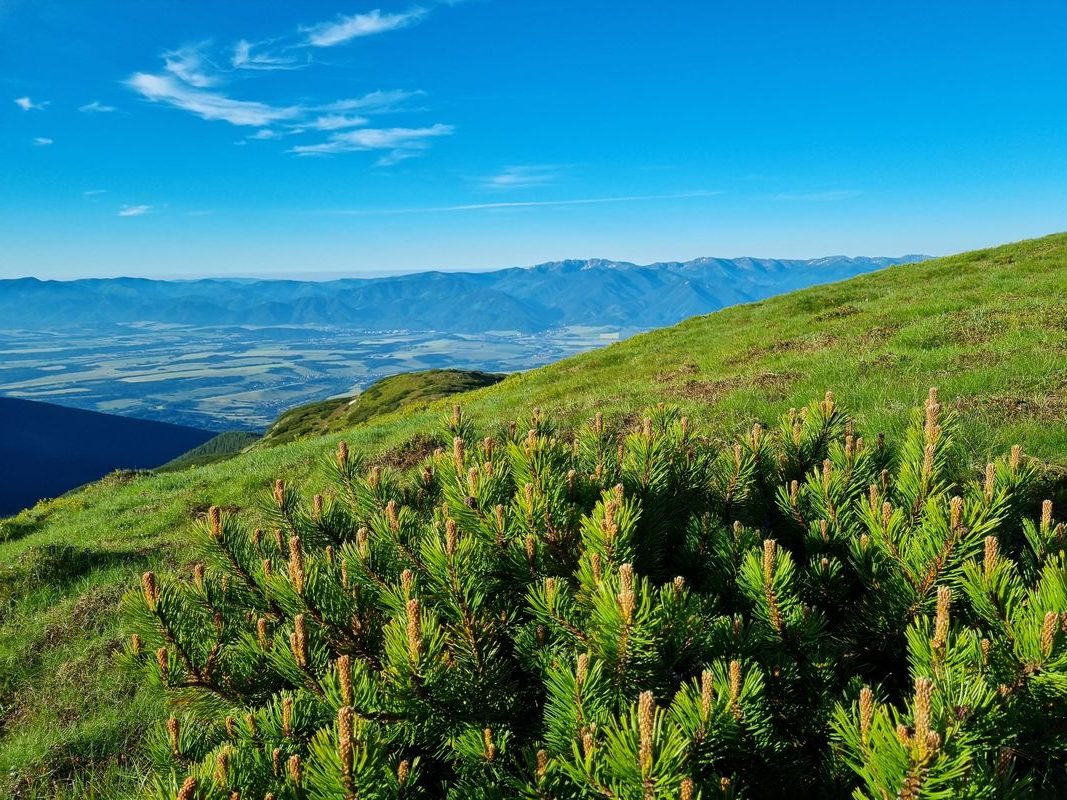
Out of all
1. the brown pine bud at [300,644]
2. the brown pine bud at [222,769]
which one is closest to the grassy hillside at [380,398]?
the brown pine bud at [300,644]

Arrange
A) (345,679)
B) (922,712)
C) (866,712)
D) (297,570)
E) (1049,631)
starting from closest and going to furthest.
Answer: (922,712) < (866,712) < (1049,631) < (345,679) < (297,570)

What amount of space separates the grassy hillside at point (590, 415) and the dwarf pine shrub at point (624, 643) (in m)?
2.87

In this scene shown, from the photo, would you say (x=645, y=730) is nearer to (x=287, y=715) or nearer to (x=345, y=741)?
(x=345, y=741)

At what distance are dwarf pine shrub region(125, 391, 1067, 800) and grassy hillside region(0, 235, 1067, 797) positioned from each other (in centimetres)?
287

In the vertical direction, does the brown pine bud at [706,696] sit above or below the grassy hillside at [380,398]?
above

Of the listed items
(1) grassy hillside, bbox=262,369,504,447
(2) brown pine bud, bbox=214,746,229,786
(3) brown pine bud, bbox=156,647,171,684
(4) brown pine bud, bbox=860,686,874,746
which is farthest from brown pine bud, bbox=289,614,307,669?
(1) grassy hillside, bbox=262,369,504,447

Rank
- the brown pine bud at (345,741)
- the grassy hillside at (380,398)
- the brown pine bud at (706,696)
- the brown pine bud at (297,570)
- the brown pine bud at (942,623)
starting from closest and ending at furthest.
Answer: the brown pine bud at (345,741), the brown pine bud at (706,696), the brown pine bud at (942,623), the brown pine bud at (297,570), the grassy hillside at (380,398)

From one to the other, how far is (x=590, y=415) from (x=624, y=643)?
13586 millimetres

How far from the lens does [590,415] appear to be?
16.0 meters

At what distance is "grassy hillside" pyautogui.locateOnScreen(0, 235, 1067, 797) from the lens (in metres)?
6.22

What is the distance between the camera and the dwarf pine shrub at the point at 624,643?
211 centimetres

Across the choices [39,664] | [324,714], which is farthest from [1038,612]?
[39,664]

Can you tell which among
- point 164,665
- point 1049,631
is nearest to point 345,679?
point 164,665

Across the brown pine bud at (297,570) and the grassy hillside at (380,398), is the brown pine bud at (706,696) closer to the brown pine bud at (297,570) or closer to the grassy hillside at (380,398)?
the brown pine bud at (297,570)
